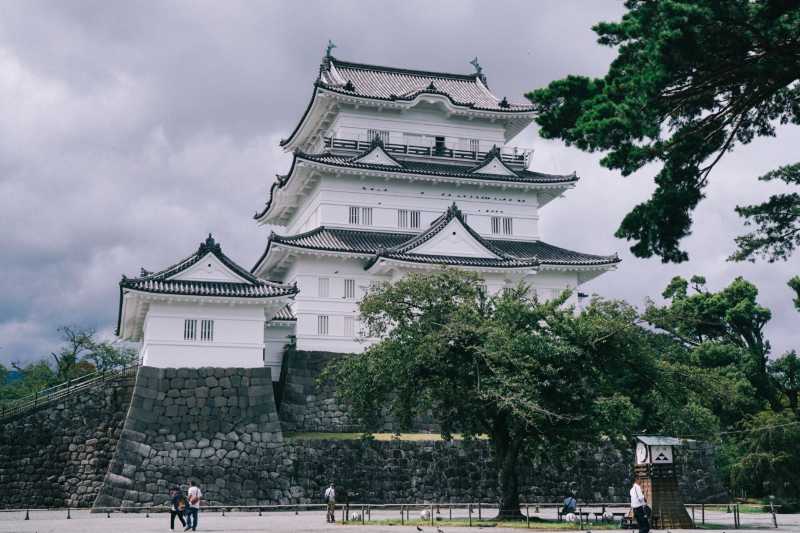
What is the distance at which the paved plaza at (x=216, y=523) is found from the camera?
1972 cm

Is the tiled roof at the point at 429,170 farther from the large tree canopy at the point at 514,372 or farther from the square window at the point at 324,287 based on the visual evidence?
the large tree canopy at the point at 514,372

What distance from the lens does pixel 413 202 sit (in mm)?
38219

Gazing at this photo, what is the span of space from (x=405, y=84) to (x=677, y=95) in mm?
29908

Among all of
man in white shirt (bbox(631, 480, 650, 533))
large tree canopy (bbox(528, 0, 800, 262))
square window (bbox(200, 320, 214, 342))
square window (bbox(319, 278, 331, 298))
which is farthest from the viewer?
square window (bbox(319, 278, 331, 298))

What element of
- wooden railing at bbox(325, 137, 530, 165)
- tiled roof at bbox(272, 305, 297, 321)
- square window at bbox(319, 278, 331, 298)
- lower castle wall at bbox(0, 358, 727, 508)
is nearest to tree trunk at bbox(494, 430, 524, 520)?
lower castle wall at bbox(0, 358, 727, 508)

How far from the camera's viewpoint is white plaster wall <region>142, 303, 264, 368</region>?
2897 centimetres

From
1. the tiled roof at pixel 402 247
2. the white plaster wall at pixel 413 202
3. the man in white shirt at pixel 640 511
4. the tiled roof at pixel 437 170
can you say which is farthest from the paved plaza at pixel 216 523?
the tiled roof at pixel 437 170

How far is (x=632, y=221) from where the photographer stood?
49.8ft

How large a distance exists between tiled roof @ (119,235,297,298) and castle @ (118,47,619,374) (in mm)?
48

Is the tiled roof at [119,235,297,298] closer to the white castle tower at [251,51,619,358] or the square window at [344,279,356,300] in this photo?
the white castle tower at [251,51,619,358]

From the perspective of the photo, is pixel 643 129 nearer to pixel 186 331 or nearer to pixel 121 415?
pixel 186 331

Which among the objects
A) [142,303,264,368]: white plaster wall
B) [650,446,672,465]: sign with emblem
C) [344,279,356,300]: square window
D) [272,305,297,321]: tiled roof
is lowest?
[650,446,672,465]: sign with emblem

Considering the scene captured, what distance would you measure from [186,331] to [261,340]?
262 centimetres

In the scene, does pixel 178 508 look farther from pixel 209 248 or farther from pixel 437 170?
pixel 437 170
